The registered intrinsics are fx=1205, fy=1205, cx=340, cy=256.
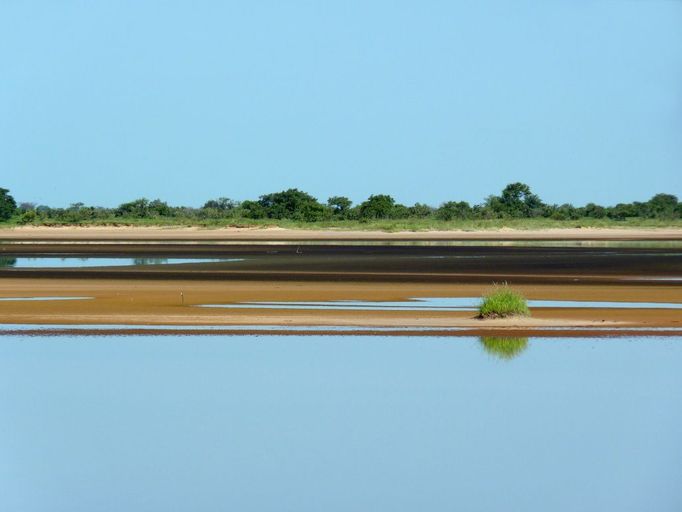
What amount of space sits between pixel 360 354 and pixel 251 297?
1083 cm

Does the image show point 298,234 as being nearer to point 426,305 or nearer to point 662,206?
point 662,206

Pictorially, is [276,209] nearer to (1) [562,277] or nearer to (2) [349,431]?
(1) [562,277]

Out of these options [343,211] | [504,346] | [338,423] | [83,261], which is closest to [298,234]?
[343,211]

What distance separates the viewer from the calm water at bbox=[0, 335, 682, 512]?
1166 cm

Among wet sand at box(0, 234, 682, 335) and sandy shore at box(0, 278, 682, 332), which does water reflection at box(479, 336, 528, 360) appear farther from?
sandy shore at box(0, 278, 682, 332)

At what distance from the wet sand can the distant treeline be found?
52.2m

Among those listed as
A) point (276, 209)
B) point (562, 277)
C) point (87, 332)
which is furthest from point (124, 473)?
point (276, 209)

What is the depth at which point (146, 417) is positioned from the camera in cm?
1506

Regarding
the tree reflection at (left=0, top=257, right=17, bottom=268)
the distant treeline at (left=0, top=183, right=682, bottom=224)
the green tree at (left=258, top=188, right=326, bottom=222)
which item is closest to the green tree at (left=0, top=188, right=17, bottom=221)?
the distant treeline at (left=0, top=183, right=682, bottom=224)

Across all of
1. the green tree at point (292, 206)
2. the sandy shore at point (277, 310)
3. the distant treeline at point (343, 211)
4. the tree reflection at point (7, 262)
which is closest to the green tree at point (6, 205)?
the distant treeline at point (343, 211)

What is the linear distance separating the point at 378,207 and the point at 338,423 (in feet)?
316

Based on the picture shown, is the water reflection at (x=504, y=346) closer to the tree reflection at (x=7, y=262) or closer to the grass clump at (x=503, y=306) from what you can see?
the grass clump at (x=503, y=306)

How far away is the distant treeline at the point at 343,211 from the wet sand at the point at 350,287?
52237 mm

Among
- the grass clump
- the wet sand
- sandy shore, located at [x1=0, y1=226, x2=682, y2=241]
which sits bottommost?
sandy shore, located at [x1=0, y1=226, x2=682, y2=241]
